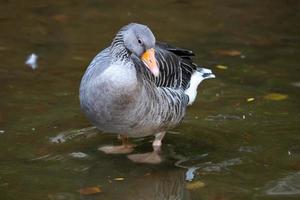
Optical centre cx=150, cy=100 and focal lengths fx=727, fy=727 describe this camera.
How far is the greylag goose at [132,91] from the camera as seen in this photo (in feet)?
17.4

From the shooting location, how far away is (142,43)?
5336 mm

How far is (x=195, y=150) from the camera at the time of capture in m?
6.18

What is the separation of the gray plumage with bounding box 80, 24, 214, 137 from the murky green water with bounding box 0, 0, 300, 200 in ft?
1.33

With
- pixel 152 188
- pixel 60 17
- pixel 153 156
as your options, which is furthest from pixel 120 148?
pixel 60 17

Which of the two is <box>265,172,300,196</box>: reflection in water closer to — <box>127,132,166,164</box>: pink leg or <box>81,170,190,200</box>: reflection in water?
<box>81,170,190,200</box>: reflection in water

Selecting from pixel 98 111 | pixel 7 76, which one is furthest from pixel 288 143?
pixel 7 76

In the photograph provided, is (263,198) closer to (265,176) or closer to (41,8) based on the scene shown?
(265,176)

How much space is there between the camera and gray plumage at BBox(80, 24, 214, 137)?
5.29 m

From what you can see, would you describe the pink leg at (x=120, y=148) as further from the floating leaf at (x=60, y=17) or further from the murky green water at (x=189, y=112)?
the floating leaf at (x=60, y=17)

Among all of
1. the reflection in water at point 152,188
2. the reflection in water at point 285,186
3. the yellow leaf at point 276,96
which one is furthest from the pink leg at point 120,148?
the yellow leaf at point 276,96

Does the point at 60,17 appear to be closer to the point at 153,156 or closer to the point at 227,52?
the point at 227,52

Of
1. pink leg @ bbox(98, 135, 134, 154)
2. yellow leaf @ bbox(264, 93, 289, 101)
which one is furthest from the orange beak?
yellow leaf @ bbox(264, 93, 289, 101)

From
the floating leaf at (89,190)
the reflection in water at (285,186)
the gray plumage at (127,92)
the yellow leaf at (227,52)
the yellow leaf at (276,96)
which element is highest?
the gray plumage at (127,92)

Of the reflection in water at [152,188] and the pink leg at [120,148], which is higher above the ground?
the pink leg at [120,148]
